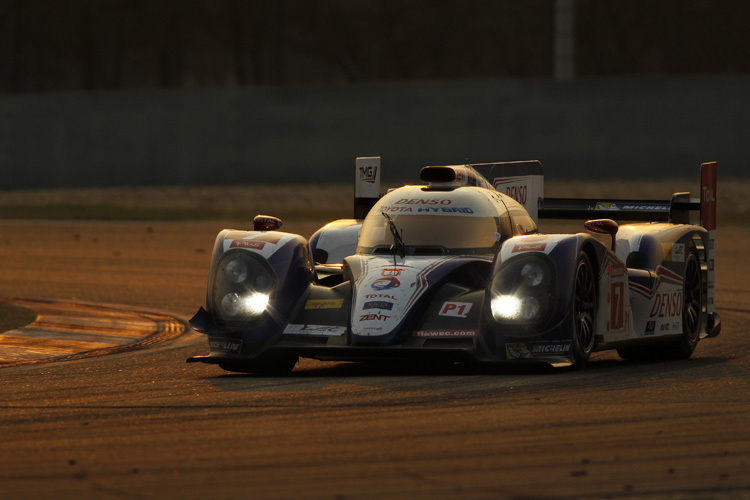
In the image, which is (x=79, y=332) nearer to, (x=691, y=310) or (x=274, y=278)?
(x=274, y=278)

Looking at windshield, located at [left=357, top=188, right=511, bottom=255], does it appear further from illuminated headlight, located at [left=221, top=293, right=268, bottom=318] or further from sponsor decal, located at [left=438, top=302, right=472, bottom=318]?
illuminated headlight, located at [left=221, top=293, right=268, bottom=318]

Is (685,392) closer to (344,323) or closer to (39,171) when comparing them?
(344,323)

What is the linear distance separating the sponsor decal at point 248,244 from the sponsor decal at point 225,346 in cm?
73

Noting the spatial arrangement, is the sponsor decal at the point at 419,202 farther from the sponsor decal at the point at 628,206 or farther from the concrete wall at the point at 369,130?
the concrete wall at the point at 369,130

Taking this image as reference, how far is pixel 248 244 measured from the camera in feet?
→ 31.6

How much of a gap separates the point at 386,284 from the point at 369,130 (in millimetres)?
23211

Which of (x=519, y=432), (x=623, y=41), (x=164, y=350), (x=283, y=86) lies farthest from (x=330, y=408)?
(x=623, y=41)

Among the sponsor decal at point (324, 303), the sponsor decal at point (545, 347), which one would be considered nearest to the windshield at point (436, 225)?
the sponsor decal at point (324, 303)

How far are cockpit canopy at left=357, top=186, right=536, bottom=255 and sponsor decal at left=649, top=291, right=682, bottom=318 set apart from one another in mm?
1234

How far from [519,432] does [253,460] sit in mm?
1497

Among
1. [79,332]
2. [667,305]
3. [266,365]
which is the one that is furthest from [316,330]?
[79,332]

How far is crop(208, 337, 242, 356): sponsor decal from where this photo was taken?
30.5ft

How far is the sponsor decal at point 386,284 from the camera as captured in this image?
893 cm

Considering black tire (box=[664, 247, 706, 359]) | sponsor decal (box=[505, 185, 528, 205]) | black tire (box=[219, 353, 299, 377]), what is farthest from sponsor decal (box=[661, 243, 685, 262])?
black tire (box=[219, 353, 299, 377])
